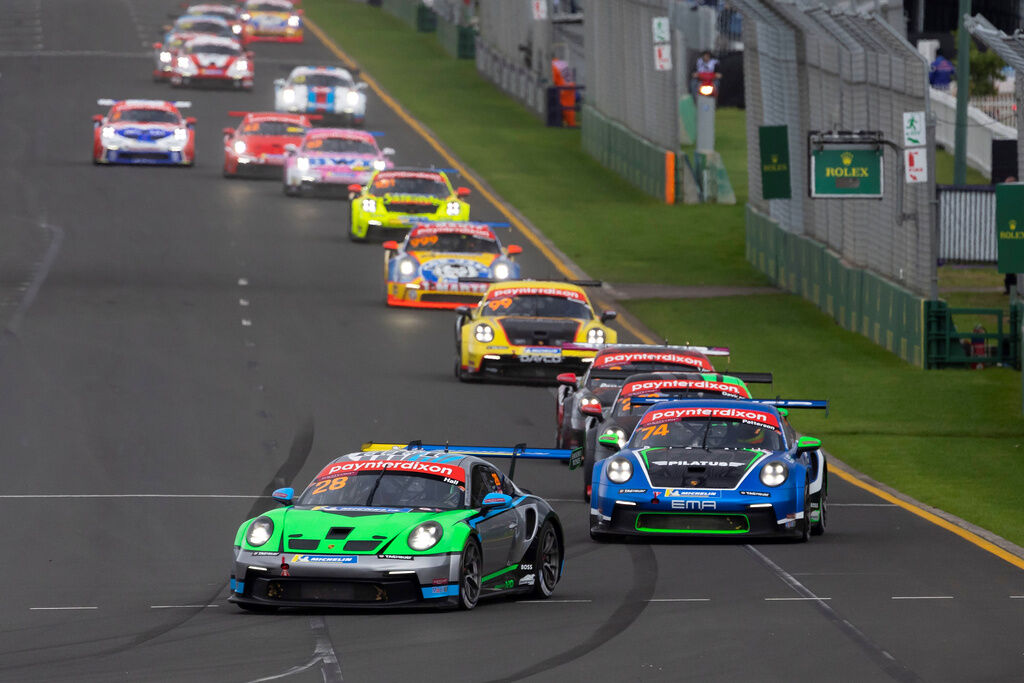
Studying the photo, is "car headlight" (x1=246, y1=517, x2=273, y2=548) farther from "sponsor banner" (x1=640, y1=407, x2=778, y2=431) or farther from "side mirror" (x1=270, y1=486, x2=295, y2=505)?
"sponsor banner" (x1=640, y1=407, x2=778, y2=431)

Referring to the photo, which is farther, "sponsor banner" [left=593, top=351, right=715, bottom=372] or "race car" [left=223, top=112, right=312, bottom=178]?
"race car" [left=223, top=112, right=312, bottom=178]

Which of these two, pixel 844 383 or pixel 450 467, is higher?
pixel 450 467

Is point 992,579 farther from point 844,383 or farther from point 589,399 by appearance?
point 844,383

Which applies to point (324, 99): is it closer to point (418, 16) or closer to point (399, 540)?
point (418, 16)

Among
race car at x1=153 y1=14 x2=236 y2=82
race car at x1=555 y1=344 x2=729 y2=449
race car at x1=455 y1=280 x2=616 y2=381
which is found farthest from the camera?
race car at x1=153 y1=14 x2=236 y2=82

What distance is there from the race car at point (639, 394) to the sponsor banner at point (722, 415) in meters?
1.07

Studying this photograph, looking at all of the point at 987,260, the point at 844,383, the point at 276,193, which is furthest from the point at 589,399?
the point at 276,193

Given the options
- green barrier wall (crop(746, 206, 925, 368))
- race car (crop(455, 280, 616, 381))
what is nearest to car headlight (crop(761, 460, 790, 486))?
race car (crop(455, 280, 616, 381))

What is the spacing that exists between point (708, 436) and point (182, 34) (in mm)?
55564

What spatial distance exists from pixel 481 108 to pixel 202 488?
48626 mm

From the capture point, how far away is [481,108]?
6812 centimetres

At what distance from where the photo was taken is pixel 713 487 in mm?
17438

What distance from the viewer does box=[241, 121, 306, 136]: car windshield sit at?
4816 cm

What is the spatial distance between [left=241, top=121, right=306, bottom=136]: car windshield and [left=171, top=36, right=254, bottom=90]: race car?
56.4 ft
